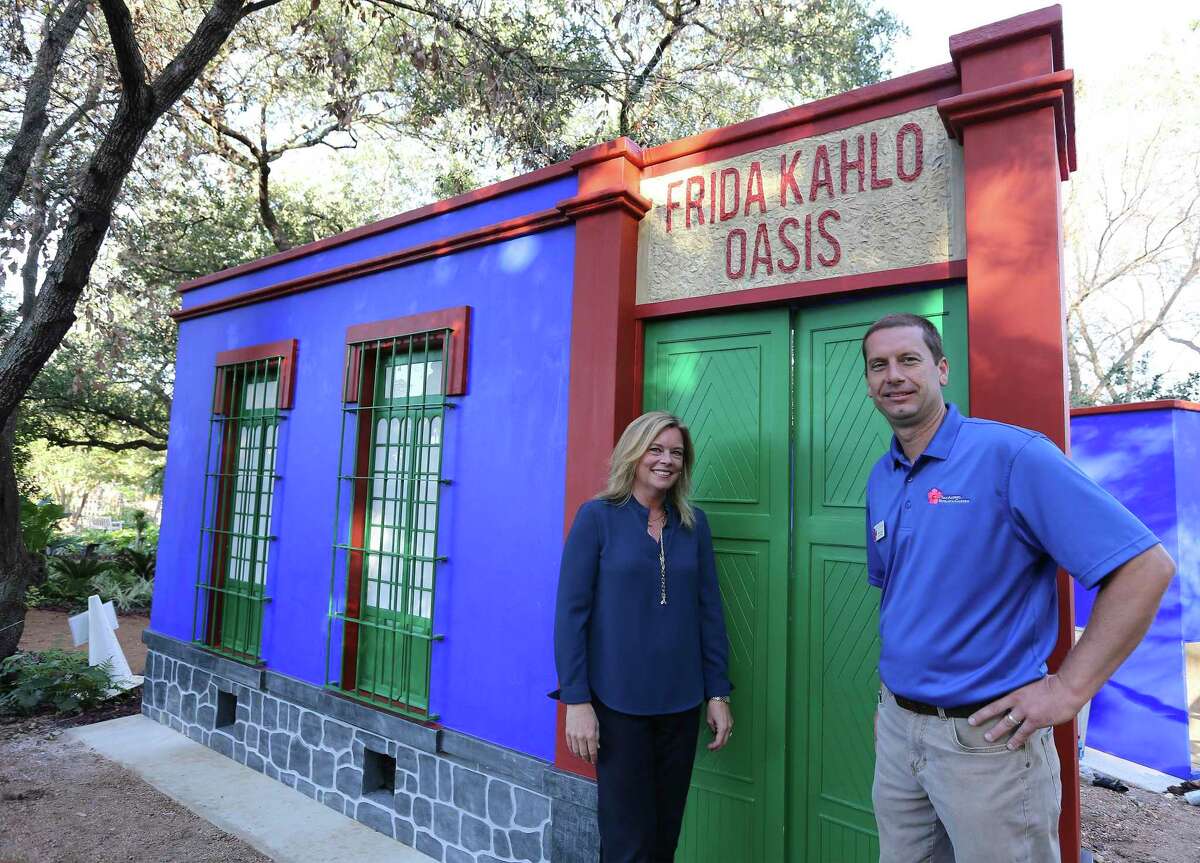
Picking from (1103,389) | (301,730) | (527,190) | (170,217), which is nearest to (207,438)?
(301,730)

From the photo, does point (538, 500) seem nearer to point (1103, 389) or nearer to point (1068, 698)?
point (1068, 698)

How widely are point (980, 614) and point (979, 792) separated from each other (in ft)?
1.36

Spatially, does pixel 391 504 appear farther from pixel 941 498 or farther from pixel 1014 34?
pixel 1014 34

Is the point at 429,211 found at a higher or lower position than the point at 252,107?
lower

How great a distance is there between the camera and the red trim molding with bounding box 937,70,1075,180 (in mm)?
2555

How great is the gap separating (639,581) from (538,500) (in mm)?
1195

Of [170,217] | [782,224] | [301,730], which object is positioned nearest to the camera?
[782,224]

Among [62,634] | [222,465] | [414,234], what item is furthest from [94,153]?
[62,634]

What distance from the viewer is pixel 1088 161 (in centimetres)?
1716

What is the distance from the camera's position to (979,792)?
179 cm

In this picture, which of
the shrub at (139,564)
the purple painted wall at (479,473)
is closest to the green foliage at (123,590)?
the shrub at (139,564)

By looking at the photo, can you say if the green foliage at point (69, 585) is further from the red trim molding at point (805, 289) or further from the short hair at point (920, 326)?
the short hair at point (920, 326)

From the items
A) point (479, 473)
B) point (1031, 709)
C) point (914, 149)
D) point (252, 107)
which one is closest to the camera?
point (1031, 709)

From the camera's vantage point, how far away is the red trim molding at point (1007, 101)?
2555 mm
